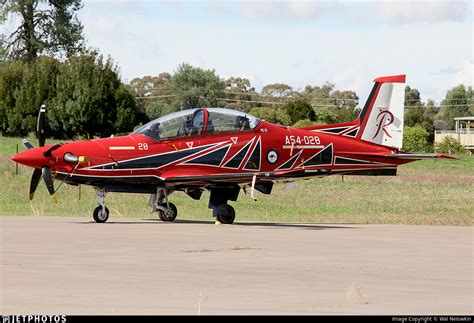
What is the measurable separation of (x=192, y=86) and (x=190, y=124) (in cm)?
10605

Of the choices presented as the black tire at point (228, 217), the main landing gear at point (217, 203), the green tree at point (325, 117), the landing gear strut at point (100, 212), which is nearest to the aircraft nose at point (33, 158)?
the landing gear strut at point (100, 212)

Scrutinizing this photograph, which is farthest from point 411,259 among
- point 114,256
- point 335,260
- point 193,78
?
point 193,78

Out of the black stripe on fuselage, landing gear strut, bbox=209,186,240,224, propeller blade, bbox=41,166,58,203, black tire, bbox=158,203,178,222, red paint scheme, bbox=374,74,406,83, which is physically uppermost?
red paint scheme, bbox=374,74,406,83

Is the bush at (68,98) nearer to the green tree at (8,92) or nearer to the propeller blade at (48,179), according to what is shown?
the green tree at (8,92)

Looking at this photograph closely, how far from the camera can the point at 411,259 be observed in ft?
49.7

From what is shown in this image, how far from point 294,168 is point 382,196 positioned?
13.3 m

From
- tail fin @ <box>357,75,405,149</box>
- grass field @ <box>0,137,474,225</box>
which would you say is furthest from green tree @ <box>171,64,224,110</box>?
tail fin @ <box>357,75,405,149</box>

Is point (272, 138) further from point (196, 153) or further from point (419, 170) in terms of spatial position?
point (419, 170)

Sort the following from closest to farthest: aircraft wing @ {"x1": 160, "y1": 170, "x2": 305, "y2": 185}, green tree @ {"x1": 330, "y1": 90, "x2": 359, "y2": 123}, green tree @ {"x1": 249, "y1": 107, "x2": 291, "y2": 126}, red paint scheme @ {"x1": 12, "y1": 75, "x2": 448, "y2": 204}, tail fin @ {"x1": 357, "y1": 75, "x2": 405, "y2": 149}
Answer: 1. red paint scheme @ {"x1": 12, "y1": 75, "x2": 448, "y2": 204}
2. aircraft wing @ {"x1": 160, "y1": 170, "x2": 305, "y2": 185}
3. tail fin @ {"x1": 357, "y1": 75, "x2": 405, "y2": 149}
4. green tree @ {"x1": 249, "y1": 107, "x2": 291, "y2": 126}
5. green tree @ {"x1": 330, "y1": 90, "x2": 359, "y2": 123}

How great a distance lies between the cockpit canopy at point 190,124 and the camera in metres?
23.1

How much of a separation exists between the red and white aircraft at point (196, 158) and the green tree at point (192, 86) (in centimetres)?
10226

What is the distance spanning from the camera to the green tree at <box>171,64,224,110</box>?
127688 mm

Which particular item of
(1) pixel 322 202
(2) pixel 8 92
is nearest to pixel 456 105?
(2) pixel 8 92

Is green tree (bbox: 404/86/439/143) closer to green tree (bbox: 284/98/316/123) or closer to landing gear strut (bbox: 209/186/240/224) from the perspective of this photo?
green tree (bbox: 284/98/316/123)
